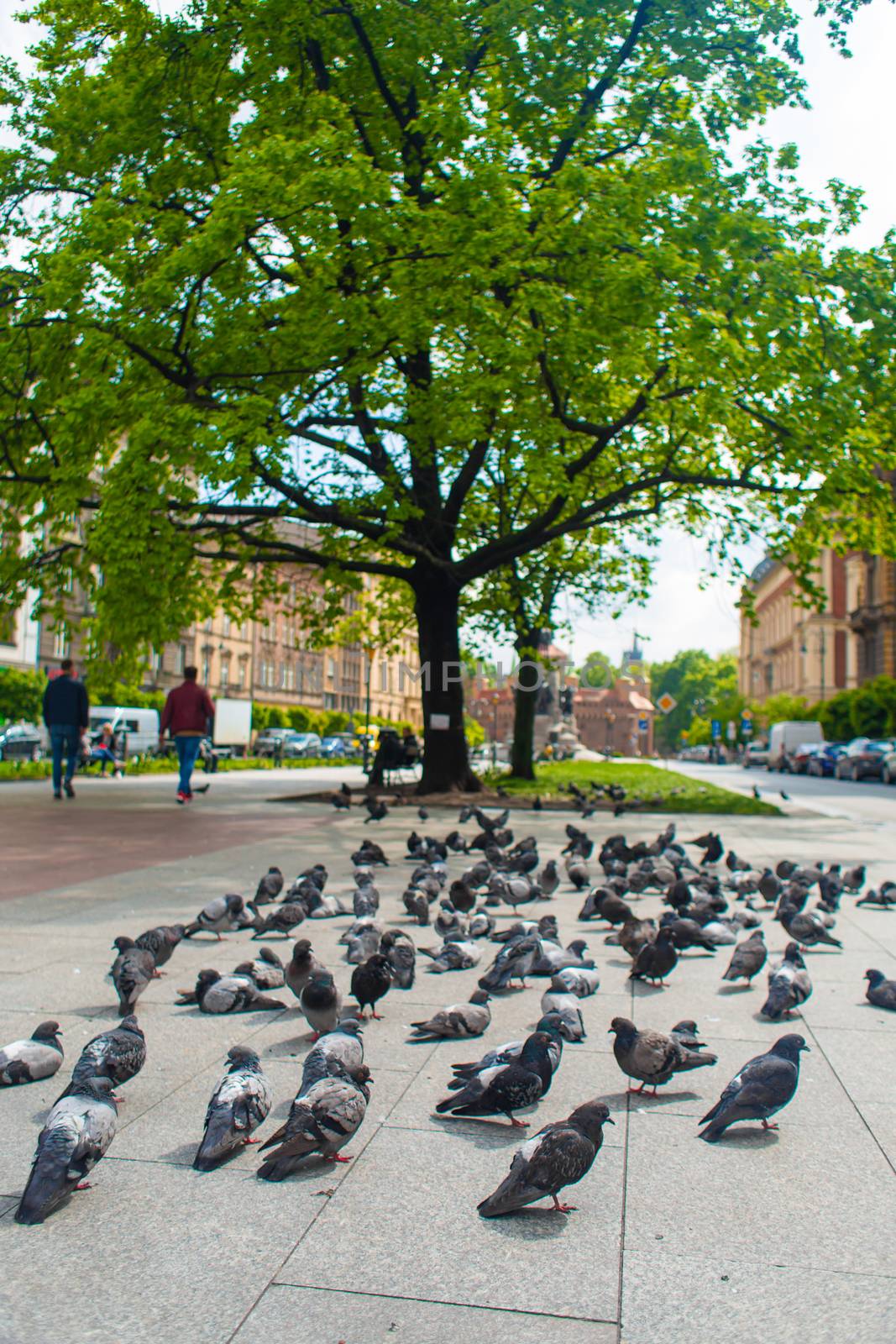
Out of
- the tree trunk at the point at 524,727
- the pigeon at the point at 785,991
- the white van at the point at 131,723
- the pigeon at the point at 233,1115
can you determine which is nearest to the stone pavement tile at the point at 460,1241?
the pigeon at the point at 233,1115

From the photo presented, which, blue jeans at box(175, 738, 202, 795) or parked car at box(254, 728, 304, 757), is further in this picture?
parked car at box(254, 728, 304, 757)

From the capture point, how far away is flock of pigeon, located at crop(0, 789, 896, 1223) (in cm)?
315

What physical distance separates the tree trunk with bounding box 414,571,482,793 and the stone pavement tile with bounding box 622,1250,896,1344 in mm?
16630

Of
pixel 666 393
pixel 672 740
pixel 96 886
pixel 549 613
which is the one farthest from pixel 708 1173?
pixel 672 740

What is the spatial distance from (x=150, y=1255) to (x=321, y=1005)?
1.73 metres

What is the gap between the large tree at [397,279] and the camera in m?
14.1

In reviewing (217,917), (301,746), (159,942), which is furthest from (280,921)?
(301,746)

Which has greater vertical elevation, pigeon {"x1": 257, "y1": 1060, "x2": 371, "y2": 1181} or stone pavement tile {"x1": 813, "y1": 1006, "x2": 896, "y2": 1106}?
pigeon {"x1": 257, "y1": 1060, "x2": 371, "y2": 1181}

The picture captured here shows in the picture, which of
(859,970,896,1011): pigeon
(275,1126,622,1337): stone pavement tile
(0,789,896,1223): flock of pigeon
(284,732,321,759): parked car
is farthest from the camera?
(284,732,321,759): parked car

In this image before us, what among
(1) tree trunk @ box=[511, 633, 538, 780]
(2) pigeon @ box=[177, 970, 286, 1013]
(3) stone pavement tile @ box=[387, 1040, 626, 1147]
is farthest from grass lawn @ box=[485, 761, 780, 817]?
(3) stone pavement tile @ box=[387, 1040, 626, 1147]

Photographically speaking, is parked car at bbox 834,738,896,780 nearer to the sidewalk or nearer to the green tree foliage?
the green tree foliage

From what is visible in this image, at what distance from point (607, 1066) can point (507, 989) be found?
1.24 metres

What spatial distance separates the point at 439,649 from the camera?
762 inches

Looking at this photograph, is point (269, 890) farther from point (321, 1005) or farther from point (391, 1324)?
point (391, 1324)
